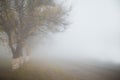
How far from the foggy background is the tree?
0.19m

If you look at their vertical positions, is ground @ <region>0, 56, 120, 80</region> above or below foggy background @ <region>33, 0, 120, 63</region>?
below

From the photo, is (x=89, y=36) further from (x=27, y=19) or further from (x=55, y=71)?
(x=27, y=19)

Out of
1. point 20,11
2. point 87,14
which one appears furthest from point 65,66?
point 20,11

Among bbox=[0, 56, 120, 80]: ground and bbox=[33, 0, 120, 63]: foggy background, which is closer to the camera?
bbox=[0, 56, 120, 80]: ground

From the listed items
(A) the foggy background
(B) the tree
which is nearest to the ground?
(A) the foggy background

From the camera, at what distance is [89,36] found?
2.82 metres

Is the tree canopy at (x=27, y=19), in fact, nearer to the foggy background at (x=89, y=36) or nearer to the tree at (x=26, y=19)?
the tree at (x=26, y=19)

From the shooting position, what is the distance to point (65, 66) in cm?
269

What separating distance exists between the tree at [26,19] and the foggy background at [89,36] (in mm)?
188

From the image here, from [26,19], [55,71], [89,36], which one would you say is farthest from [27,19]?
[89,36]

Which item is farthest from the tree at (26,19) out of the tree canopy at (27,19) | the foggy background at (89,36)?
the foggy background at (89,36)

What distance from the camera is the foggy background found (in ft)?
8.90

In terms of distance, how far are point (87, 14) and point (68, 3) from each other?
1.27ft

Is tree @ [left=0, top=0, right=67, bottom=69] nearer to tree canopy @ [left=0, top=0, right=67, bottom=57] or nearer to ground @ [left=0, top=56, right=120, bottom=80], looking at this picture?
tree canopy @ [left=0, top=0, right=67, bottom=57]
